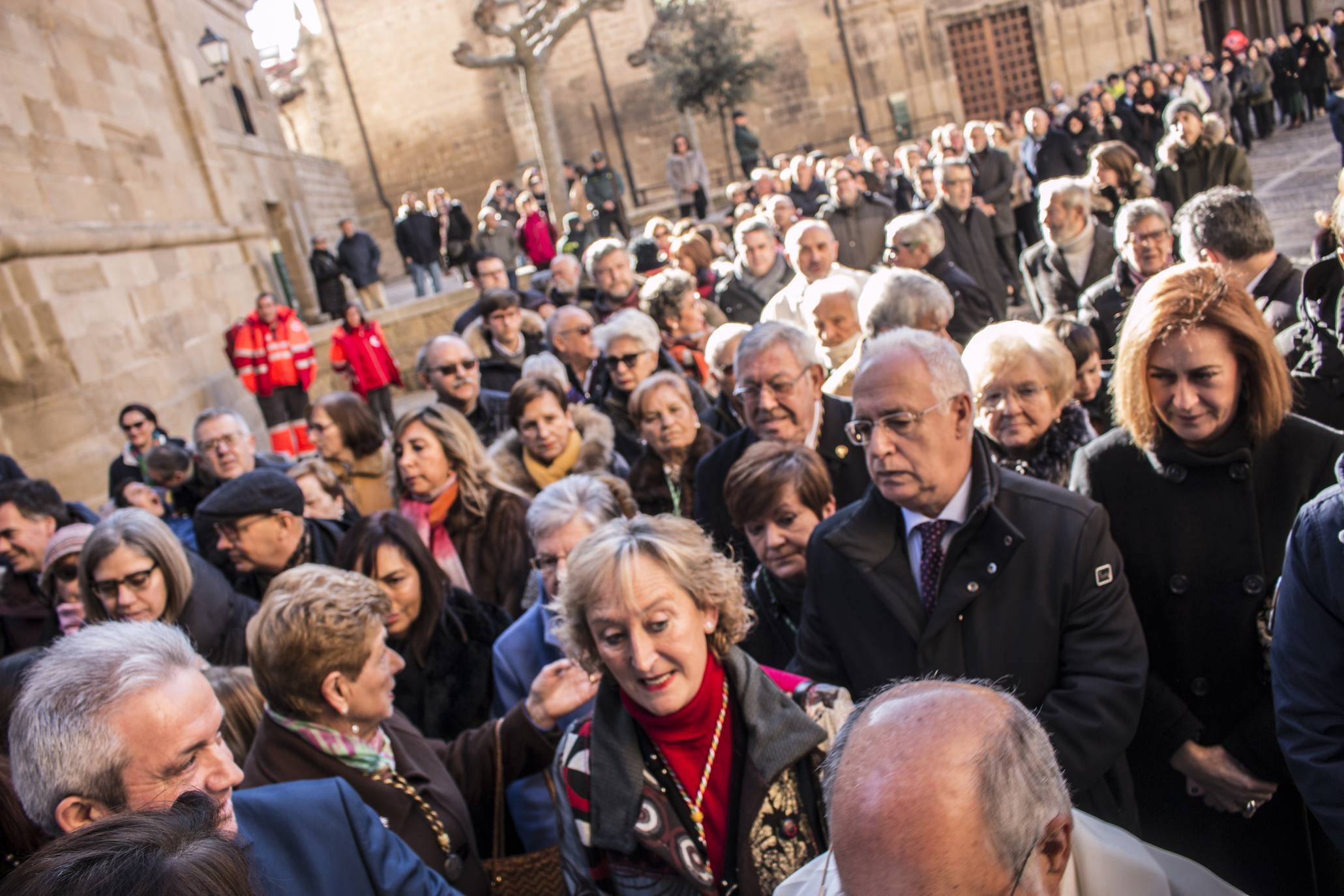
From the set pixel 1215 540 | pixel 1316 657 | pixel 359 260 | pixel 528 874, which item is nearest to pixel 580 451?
pixel 528 874

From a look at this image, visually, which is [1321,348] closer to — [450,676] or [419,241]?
[450,676]

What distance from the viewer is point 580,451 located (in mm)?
4918

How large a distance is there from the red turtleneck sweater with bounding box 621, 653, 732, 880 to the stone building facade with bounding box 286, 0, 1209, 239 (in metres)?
25.6

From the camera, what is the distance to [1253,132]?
22797 mm

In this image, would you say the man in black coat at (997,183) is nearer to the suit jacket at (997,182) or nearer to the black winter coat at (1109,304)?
the suit jacket at (997,182)

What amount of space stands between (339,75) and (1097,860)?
31.8m

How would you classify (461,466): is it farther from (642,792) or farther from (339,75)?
(339,75)

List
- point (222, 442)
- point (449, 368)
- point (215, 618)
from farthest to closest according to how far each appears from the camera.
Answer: point (449, 368) < point (222, 442) < point (215, 618)

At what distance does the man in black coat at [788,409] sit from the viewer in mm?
3727

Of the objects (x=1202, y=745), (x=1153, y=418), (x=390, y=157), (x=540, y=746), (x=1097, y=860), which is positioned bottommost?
(x=1202, y=745)

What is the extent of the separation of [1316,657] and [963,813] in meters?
1.05

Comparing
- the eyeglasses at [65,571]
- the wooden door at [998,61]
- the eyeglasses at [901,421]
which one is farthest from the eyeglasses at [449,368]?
the wooden door at [998,61]

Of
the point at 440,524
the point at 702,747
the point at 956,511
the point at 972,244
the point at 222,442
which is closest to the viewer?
the point at 702,747

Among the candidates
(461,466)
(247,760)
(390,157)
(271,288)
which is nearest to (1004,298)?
(461,466)
